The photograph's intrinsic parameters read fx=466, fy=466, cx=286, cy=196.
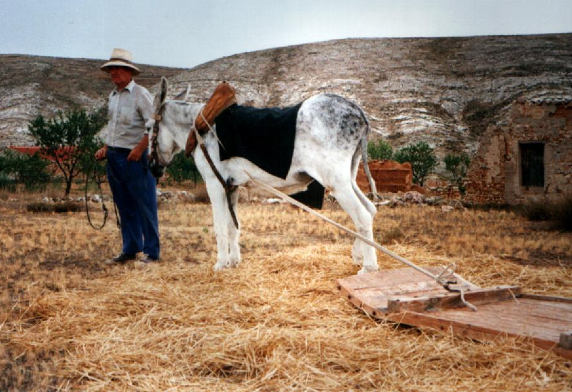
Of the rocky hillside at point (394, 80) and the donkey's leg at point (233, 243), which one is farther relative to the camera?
the rocky hillside at point (394, 80)

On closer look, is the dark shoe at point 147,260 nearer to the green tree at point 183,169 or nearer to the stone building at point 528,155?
the stone building at point 528,155

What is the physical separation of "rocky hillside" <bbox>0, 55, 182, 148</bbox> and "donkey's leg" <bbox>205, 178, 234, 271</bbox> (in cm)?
4274

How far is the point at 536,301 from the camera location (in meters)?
3.69

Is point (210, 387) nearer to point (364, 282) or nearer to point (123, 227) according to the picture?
Answer: point (364, 282)

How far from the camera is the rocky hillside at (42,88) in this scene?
47.7 metres

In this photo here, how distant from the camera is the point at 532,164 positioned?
15.4 metres

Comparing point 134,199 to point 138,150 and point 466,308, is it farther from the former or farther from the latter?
point 466,308

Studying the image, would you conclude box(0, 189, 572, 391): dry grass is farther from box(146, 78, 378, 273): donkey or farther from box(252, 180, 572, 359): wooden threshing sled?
box(146, 78, 378, 273): donkey

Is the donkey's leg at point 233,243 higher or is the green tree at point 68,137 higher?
the green tree at point 68,137

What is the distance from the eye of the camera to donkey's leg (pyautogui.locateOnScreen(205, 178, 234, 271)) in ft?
17.4

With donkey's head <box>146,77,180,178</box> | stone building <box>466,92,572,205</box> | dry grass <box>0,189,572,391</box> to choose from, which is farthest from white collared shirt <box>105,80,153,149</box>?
stone building <box>466,92,572,205</box>

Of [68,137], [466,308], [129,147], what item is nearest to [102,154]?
[129,147]

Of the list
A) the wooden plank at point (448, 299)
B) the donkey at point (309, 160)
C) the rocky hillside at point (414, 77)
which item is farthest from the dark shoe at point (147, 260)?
Answer: the rocky hillside at point (414, 77)

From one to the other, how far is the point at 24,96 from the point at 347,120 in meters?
61.1
